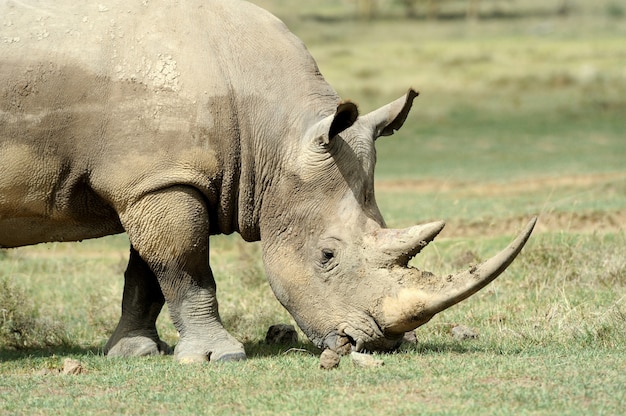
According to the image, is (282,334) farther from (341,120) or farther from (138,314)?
(341,120)

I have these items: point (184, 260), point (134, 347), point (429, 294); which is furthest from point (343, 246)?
point (134, 347)

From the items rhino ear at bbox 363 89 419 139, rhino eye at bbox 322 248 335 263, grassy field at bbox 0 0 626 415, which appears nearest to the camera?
grassy field at bbox 0 0 626 415

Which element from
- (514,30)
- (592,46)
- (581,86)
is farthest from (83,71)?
(514,30)

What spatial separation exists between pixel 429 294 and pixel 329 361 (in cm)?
84

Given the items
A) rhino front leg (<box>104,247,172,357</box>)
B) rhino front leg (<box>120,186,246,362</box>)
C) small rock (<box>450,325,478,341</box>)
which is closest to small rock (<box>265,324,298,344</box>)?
rhino front leg (<box>120,186,246,362</box>)

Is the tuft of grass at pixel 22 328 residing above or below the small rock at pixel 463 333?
below

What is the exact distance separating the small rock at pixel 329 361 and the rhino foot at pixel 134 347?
1974 millimetres

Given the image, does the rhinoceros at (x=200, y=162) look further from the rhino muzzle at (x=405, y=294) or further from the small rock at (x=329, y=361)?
the small rock at (x=329, y=361)

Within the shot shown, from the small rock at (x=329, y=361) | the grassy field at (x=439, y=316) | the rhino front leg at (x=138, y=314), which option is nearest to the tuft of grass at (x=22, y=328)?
the grassy field at (x=439, y=316)

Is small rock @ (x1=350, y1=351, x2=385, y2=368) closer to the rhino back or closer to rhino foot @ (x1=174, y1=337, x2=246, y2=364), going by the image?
rhino foot @ (x1=174, y1=337, x2=246, y2=364)

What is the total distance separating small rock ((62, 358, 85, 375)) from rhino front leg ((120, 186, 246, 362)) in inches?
31.1

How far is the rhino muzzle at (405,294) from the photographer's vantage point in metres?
7.93

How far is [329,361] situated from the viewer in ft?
25.3

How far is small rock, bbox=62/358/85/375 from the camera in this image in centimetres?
803
